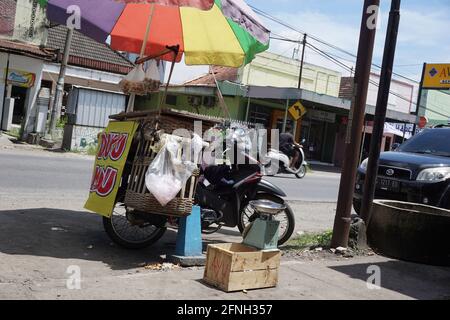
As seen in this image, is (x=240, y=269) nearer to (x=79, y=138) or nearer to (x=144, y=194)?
(x=144, y=194)

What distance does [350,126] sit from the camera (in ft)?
21.0

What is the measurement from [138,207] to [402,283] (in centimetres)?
284

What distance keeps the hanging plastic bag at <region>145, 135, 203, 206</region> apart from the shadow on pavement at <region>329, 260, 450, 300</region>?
6.43 feet

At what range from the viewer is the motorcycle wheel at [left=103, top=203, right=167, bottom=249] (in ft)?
19.2

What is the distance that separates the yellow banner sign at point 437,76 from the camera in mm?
31188

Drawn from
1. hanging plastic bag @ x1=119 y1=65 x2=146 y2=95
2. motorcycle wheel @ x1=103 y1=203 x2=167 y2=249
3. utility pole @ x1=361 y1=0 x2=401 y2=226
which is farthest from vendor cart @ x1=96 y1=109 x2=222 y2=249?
utility pole @ x1=361 y1=0 x2=401 y2=226

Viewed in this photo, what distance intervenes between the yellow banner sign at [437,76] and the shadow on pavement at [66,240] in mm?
28272

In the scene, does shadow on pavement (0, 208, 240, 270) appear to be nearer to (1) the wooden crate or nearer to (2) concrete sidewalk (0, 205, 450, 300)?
(2) concrete sidewalk (0, 205, 450, 300)

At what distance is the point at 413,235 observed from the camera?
16.7 feet

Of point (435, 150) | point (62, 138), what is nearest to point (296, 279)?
point (435, 150)

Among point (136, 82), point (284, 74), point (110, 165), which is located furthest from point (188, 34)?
point (284, 74)

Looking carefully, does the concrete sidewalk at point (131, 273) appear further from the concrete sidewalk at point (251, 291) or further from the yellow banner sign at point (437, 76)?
the yellow banner sign at point (437, 76)

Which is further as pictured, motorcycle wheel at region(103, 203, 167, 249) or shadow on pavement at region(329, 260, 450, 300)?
motorcycle wheel at region(103, 203, 167, 249)

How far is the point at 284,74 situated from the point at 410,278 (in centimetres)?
2957
